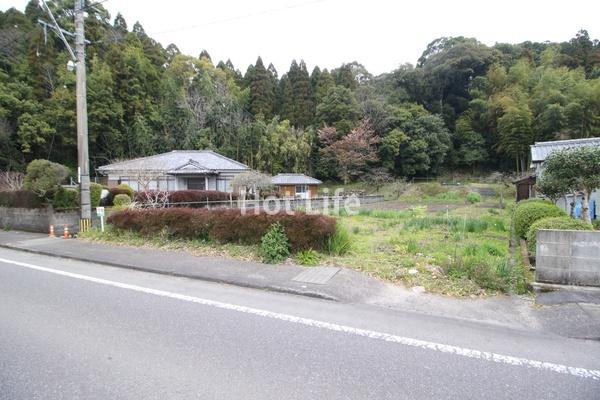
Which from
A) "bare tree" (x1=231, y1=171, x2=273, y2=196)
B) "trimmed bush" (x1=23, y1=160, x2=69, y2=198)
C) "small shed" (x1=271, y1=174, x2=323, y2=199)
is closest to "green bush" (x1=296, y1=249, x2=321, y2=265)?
"trimmed bush" (x1=23, y1=160, x2=69, y2=198)

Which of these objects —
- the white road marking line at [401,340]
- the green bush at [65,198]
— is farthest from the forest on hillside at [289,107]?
the white road marking line at [401,340]

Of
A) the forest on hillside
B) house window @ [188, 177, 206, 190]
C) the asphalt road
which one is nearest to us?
the asphalt road

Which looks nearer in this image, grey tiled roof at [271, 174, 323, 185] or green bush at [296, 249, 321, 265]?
green bush at [296, 249, 321, 265]

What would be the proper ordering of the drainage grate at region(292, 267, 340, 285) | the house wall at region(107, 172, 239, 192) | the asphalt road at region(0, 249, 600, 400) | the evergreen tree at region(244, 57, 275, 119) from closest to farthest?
the asphalt road at region(0, 249, 600, 400), the drainage grate at region(292, 267, 340, 285), the house wall at region(107, 172, 239, 192), the evergreen tree at region(244, 57, 275, 119)

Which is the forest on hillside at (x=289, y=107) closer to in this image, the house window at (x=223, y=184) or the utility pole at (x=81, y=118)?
the house window at (x=223, y=184)

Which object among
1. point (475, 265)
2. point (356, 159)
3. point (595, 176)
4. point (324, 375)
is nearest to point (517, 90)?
point (356, 159)

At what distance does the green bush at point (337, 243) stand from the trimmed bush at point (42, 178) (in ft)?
33.9

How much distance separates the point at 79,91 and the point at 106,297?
7934 mm

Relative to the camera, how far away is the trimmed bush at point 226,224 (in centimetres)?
633

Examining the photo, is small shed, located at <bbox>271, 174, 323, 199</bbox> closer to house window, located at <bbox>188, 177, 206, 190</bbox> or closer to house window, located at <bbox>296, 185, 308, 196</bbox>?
house window, located at <bbox>296, 185, 308, 196</bbox>

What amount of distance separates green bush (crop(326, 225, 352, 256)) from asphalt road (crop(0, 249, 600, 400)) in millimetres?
2107

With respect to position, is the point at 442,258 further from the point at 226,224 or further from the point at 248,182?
the point at 248,182

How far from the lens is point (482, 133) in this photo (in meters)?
43.5

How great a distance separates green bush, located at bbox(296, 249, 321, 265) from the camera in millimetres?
6027
